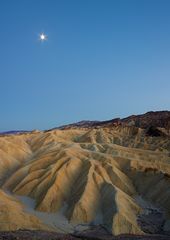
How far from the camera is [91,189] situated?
176ft

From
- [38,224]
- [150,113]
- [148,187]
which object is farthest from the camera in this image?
[150,113]

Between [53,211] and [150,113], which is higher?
[150,113]

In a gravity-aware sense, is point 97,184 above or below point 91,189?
above

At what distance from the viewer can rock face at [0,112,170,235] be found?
44906 millimetres

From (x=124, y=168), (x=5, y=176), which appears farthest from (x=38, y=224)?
(x=5, y=176)

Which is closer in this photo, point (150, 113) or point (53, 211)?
point (53, 211)

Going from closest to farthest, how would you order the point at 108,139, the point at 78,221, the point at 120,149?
the point at 78,221 → the point at 120,149 → the point at 108,139

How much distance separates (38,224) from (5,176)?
30.5 m

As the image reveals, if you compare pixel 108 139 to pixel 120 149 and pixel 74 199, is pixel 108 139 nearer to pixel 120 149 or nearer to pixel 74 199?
pixel 120 149

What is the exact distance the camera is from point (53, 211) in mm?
51062

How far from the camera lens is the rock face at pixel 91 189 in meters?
44.9

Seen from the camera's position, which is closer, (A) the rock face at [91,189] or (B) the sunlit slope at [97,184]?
(A) the rock face at [91,189]

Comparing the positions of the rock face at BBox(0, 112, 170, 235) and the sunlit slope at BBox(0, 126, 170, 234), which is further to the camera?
the sunlit slope at BBox(0, 126, 170, 234)

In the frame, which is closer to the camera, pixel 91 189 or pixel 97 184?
pixel 91 189
